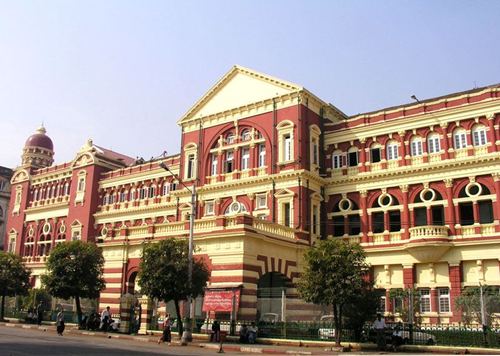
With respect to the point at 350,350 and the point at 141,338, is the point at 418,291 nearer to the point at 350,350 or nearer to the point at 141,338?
the point at 350,350

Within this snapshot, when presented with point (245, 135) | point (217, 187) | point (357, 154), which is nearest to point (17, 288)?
point (217, 187)

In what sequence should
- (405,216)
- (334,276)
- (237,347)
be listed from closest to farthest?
(334,276) < (237,347) < (405,216)

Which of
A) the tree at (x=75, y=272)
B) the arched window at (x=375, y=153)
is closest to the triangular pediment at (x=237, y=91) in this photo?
the arched window at (x=375, y=153)

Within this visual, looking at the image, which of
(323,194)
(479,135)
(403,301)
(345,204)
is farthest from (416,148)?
(403,301)

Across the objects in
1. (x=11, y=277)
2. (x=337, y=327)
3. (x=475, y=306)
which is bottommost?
(x=337, y=327)

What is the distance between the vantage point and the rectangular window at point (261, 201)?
131 ft

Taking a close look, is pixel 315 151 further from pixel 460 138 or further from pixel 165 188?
pixel 165 188

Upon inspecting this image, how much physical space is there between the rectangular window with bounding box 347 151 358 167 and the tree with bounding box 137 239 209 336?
16.0 metres

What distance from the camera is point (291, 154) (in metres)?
39.5

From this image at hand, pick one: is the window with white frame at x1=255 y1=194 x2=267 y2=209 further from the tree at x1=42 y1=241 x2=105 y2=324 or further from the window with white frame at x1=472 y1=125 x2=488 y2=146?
the window with white frame at x1=472 y1=125 x2=488 y2=146

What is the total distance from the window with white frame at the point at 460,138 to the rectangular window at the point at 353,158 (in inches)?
283

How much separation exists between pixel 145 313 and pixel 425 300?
18.1 metres

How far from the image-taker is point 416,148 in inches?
1483

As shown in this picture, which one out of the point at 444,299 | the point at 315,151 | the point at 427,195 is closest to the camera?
the point at 444,299
